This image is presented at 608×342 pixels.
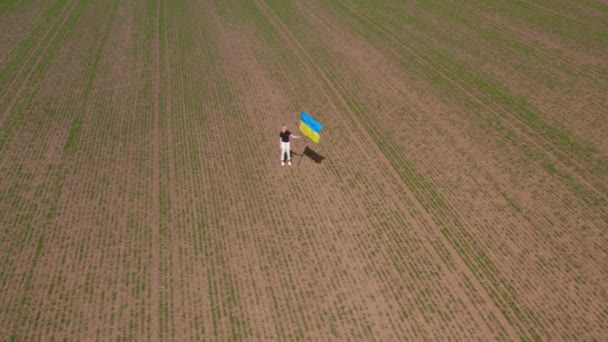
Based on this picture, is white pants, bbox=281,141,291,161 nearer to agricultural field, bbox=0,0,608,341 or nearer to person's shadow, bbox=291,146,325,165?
agricultural field, bbox=0,0,608,341

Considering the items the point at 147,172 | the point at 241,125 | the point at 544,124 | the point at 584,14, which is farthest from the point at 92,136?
the point at 584,14

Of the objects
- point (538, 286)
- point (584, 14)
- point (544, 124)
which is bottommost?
point (538, 286)

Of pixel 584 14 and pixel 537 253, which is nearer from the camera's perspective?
pixel 537 253

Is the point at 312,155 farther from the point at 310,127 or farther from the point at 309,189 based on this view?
the point at 309,189

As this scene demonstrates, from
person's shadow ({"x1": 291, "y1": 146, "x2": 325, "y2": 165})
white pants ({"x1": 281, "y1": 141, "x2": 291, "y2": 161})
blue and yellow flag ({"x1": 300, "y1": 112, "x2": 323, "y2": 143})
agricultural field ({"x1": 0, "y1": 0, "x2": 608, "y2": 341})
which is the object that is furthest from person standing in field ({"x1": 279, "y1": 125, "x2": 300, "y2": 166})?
person's shadow ({"x1": 291, "y1": 146, "x2": 325, "y2": 165})

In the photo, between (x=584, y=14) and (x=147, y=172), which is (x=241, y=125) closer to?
(x=147, y=172)

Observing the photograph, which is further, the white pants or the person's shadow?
the person's shadow

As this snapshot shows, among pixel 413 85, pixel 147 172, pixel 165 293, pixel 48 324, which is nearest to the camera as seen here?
pixel 48 324

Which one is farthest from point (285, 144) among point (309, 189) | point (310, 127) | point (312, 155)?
point (309, 189)
